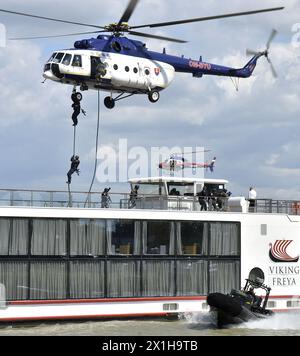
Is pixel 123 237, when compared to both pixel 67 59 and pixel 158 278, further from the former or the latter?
pixel 67 59

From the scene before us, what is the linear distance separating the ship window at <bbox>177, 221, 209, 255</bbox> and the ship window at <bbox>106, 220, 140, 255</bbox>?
1662 millimetres

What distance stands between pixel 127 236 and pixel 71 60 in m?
12.5

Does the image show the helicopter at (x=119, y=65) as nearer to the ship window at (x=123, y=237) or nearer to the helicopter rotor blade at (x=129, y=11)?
the helicopter rotor blade at (x=129, y=11)

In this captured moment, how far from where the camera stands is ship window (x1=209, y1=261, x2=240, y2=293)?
31.4 m

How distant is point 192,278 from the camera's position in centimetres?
3098

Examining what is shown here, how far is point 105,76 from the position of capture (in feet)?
134

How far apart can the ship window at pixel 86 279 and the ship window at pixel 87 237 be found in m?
0.36

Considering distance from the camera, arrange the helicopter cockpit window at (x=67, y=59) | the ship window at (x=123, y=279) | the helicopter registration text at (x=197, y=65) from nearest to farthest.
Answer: the ship window at (x=123, y=279) → the helicopter cockpit window at (x=67, y=59) → the helicopter registration text at (x=197, y=65)

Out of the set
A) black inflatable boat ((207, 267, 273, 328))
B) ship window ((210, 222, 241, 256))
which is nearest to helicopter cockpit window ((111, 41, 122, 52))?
ship window ((210, 222, 241, 256))

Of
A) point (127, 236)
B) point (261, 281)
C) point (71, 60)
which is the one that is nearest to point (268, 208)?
point (261, 281)

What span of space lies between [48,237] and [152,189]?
769cm

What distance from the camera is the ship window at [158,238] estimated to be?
99.7 ft


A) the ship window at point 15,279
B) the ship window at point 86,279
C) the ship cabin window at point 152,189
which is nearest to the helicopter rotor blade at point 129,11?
the ship cabin window at point 152,189

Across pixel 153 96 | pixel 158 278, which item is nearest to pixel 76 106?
pixel 153 96
